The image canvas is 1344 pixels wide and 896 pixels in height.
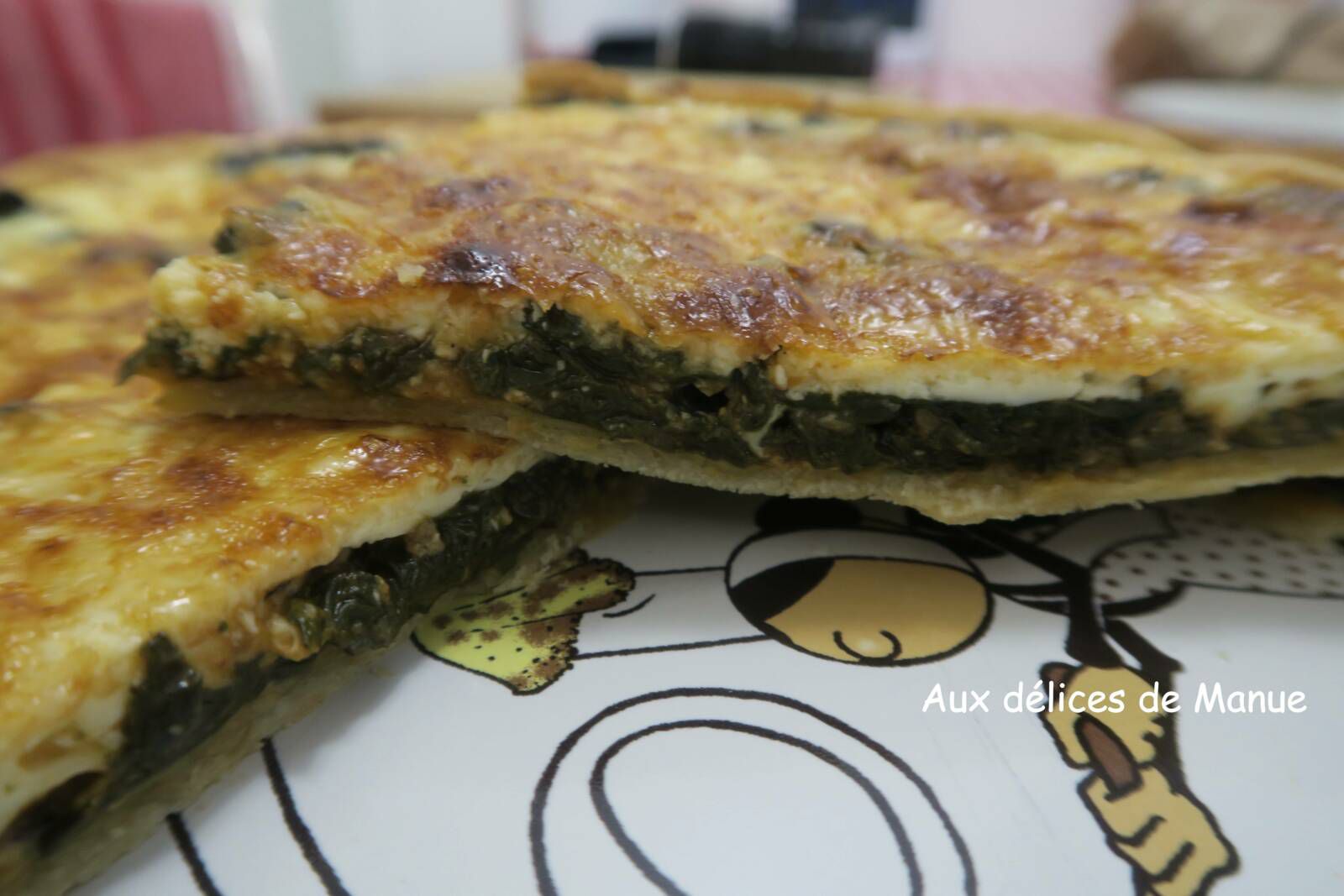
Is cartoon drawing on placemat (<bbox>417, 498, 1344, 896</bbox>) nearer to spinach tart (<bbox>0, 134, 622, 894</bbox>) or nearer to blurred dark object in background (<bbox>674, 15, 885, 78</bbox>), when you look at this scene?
spinach tart (<bbox>0, 134, 622, 894</bbox>)

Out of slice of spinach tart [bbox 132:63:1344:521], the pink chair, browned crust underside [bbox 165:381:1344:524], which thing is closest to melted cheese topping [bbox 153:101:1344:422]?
slice of spinach tart [bbox 132:63:1344:521]

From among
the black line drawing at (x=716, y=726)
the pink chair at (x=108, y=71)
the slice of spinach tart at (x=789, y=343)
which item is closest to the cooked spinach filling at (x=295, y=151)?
the slice of spinach tart at (x=789, y=343)

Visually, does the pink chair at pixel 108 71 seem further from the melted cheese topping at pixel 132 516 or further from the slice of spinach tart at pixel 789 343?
the slice of spinach tart at pixel 789 343

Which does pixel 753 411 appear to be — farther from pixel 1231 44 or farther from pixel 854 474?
pixel 1231 44

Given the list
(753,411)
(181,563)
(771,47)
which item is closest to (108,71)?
(771,47)

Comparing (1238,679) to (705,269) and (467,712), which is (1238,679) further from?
(467,712)
